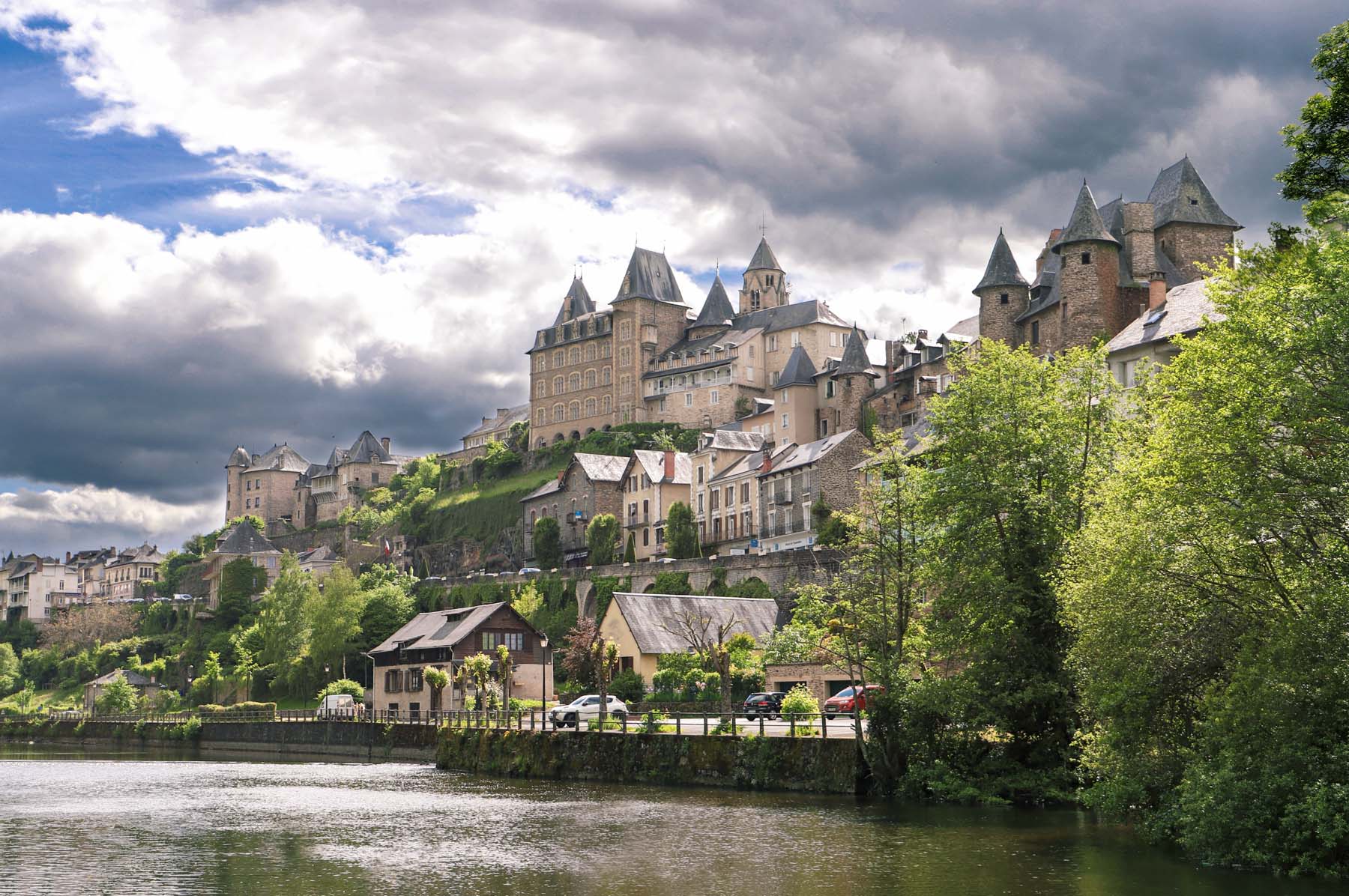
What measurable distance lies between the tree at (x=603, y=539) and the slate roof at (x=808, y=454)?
16.2 m

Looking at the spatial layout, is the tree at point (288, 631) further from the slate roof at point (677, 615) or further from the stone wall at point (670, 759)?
the stone wall at point (670, 759)

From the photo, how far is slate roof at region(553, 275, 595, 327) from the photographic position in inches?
6181

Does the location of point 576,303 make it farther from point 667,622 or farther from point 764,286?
point 667,622

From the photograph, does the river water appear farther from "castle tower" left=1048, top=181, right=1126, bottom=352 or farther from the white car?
"castle tower" left=1048, top=181, right=1126, bottom=352

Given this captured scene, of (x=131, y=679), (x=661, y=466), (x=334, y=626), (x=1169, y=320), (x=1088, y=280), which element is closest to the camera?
(x=1169, y=320)

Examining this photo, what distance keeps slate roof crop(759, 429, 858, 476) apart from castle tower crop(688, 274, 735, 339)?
170 feet

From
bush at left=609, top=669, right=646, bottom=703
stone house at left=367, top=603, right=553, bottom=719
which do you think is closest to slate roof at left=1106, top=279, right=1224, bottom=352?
bush at left=609, top=669, right=646, bottom=703

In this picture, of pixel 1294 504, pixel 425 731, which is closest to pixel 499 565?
pixel 425 731

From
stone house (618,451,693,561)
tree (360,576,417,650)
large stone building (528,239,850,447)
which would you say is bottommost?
tree (360,576,417,650)

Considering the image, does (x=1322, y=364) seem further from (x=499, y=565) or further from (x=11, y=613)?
(x=11, y=613)

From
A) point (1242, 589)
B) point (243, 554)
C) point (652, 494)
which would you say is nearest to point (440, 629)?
point (652, 494)

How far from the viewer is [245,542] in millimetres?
158000

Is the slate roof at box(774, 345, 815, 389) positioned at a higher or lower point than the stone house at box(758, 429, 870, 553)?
higher

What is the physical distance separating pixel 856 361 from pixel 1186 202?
105 feet
